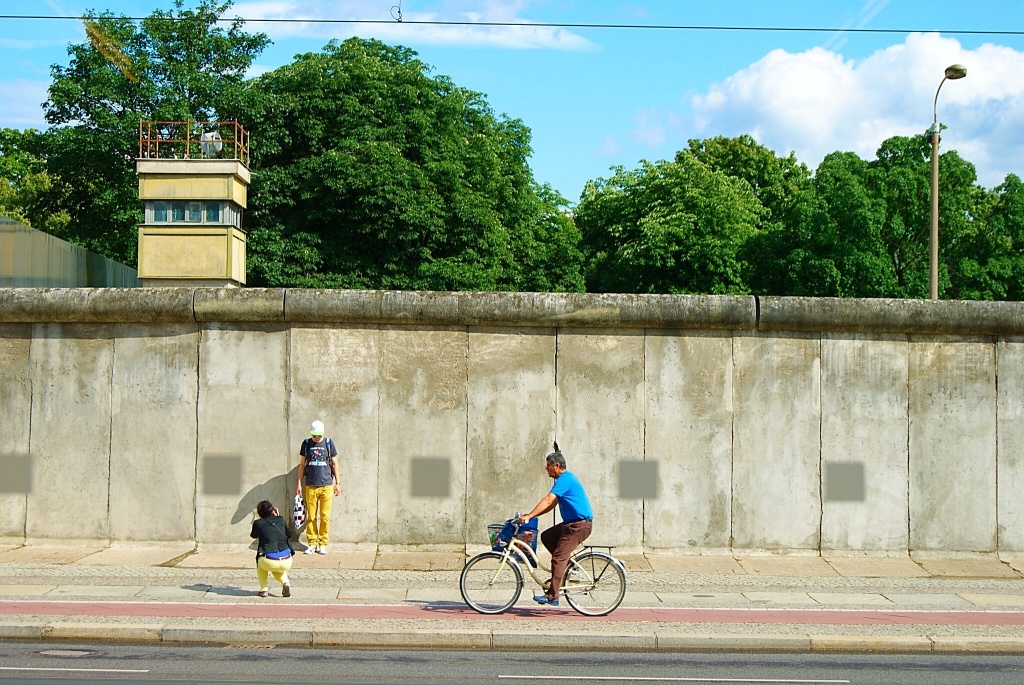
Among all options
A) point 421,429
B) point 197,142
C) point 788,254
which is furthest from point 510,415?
point 788,254

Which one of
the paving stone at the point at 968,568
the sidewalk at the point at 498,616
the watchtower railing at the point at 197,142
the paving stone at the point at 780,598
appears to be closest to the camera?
the sidewalk at the point at 498,616

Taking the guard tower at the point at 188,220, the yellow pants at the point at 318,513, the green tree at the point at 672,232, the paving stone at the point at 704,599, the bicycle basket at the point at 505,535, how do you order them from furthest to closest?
the green tree at the point at 672,232 < the guard tower at the point at 188,220 < the yellow pants at the point at 318,513 < the paving stone at the point at 704,599 < the bicycle basket at the point at 505,535

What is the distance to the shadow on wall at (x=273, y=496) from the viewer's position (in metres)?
14.1

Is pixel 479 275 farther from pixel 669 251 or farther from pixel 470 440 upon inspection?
pixel 470 440

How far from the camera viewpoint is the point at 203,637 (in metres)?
9.80

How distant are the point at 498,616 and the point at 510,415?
3811mm

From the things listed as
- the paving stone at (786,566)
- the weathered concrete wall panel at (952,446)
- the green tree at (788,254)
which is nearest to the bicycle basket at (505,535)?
the paving stone at (786,566)

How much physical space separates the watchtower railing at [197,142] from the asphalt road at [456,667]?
1886 cm

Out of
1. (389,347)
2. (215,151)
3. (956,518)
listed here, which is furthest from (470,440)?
(215,151)

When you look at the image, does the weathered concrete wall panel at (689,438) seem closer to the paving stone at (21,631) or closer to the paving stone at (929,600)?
the paving stone at (929,600)

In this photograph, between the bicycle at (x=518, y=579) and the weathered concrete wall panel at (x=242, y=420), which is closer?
the bicycle at (x=518, y=579)

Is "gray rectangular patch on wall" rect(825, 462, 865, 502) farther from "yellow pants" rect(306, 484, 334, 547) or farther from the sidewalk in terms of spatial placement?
"yellow pants" rect(306, 484, 334, 547)

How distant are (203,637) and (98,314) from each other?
5.90m

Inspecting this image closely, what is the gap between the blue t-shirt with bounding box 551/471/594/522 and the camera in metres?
10.9
